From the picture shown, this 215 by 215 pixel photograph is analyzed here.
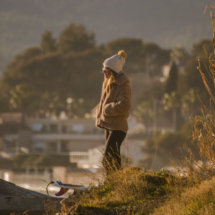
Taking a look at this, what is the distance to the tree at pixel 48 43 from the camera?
2916 inches

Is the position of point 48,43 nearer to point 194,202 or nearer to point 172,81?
point 172,81

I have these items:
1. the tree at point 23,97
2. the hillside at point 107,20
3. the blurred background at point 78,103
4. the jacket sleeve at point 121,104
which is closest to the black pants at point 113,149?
the jacket sleeve at point 121,104

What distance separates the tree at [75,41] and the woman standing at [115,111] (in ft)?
223

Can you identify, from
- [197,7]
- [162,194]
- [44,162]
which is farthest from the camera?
[197,7]

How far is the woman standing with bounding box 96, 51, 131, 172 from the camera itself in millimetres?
3244

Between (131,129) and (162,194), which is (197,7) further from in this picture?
(162,194)

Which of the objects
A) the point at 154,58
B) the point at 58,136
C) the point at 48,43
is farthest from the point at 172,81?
the point at 48,43

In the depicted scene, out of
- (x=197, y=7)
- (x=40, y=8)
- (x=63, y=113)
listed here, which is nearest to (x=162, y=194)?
(x=63, y=113)

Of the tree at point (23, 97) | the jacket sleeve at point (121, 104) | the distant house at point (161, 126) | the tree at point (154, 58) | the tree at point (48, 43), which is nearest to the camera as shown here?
the jacket sleeve at point (121, 104)

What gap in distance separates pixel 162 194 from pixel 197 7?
507ft

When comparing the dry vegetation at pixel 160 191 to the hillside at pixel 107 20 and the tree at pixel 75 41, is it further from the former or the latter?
the hillside at pixel 107 20

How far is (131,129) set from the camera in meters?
64.3

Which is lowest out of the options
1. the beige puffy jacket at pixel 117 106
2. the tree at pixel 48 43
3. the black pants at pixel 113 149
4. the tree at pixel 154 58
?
the black pants at pixel 113 149

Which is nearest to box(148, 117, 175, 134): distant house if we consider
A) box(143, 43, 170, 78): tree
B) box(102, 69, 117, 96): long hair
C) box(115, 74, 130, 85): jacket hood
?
box(143, 43, 170, 78): tree
